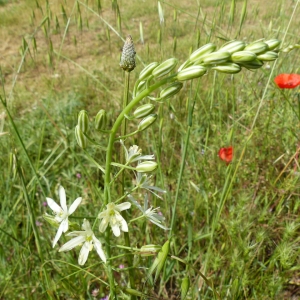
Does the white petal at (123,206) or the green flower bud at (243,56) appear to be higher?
the green flower bud at (243,56)

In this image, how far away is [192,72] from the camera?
0.76 m

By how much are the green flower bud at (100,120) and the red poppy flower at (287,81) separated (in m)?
1.22

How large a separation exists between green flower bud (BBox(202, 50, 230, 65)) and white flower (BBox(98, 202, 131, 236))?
378mm

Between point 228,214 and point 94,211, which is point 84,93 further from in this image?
point 228,214

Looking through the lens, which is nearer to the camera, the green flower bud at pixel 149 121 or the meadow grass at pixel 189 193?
the green flower bud at pixel 149 121

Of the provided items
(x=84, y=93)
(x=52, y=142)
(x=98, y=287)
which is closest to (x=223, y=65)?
(x=98, y=287)

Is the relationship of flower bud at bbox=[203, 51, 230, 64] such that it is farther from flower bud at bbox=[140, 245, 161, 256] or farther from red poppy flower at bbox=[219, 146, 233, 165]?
red poppy flower at bbox=[219, 146, 233, 165]

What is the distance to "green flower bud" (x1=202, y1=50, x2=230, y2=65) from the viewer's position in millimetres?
747

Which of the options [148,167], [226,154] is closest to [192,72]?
[148,167]

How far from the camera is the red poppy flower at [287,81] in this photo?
1.81 metres

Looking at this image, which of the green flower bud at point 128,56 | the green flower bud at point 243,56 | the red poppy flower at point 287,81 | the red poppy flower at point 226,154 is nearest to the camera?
the green flower bud at point 243,56

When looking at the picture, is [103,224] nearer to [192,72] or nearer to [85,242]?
[85,242]

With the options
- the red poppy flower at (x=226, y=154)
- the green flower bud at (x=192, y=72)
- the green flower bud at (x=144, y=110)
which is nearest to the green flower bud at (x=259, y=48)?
the green flower bud at (x=192, y=72)

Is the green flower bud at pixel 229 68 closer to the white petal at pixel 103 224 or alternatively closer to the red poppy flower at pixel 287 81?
the white petal at pixel 103 224
